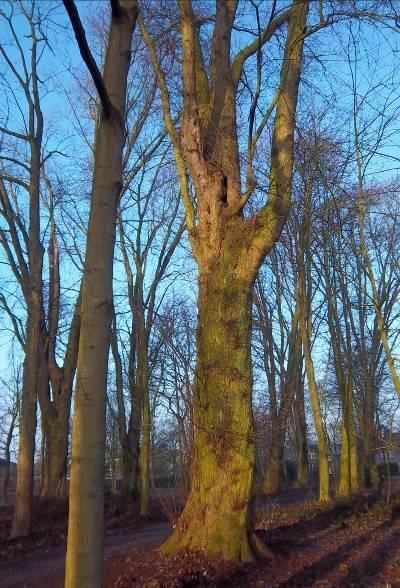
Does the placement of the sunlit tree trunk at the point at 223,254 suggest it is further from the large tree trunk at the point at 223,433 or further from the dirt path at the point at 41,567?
the dirt path at the point at 41,567

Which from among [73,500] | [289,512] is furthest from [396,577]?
[289,512]

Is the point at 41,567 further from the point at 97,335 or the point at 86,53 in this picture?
the point at 86,53

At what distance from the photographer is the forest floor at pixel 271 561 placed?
6.70 m

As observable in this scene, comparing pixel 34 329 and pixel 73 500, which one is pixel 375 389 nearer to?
pixel 34 329

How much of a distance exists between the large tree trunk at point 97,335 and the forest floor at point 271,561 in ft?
9.21

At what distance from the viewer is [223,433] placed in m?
7.71

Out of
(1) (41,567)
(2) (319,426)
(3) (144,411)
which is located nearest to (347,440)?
(2) (319,426)

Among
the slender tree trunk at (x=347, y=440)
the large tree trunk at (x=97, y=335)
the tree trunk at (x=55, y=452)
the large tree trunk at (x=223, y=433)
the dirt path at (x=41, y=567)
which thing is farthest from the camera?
the slender tree trunk at (x=347, y=440)

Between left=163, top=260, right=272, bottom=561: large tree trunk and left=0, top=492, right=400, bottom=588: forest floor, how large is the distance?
0.39 metres

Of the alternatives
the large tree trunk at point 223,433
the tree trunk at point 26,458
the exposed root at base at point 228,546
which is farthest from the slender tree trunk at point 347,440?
the large tree trunk at point 223,433

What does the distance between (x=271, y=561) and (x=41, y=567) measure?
3.93 meters

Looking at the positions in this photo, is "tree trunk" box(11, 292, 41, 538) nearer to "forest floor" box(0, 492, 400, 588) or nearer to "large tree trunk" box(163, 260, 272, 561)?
"forest floor" box(0, 492, 400, 588)

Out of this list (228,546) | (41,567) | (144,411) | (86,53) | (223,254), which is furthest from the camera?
(144,411)

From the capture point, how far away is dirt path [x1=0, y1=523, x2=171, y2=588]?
772 centimetres
